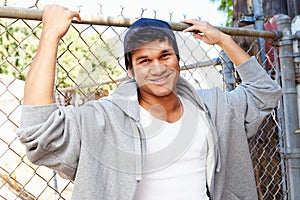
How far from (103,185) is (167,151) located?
319 millimetres

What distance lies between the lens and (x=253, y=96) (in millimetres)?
1896

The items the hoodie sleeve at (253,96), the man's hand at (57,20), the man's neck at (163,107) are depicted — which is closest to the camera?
the man's hand at (57,20)

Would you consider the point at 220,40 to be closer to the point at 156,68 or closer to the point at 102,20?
the point at 156,68

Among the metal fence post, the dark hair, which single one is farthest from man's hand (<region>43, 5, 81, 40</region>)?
the metal fence post

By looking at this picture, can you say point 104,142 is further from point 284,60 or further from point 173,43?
point 284,60

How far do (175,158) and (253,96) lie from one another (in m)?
0.54

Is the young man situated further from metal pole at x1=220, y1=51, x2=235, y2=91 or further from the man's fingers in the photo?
metal pole at x1=220, y1=51, x2=235, y2=91

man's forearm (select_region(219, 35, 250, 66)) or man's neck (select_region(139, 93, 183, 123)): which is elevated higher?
man's forearm (select_region(219, 35, 250, 66))

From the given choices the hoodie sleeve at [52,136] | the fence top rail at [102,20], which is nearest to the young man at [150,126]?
the hoodie sleeve at [52,136]

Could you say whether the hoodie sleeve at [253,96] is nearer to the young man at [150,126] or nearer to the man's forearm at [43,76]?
the young man at [150,126]

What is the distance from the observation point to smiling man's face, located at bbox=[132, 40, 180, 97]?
1.62 m

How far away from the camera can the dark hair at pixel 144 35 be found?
1615mm

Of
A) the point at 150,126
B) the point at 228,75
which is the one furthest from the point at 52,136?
the point at 228,75

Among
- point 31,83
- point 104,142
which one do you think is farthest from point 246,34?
point 31,83
